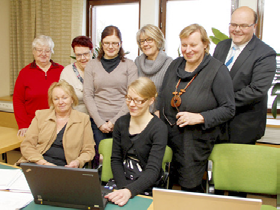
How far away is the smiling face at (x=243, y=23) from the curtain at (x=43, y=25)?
8.03 ft

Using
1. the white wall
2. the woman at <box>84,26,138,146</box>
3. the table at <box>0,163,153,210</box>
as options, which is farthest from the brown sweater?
the white wall

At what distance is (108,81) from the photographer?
6.66 feet

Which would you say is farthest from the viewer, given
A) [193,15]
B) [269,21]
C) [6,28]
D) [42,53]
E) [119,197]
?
[6,28]

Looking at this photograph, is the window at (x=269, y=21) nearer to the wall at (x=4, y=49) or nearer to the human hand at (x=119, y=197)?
the human hand at (x=119, y=197)

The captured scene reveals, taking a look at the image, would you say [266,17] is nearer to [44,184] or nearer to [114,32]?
[114,32]

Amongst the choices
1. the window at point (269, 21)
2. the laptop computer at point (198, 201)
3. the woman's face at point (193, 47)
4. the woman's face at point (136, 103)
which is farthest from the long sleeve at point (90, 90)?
the window at point (269, 21)

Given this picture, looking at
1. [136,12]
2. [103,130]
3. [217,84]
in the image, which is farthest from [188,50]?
[136,12]

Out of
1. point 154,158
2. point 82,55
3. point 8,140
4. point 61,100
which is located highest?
point 82,55

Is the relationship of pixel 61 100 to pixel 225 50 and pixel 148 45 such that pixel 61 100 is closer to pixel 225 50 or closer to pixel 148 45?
pixel 148 45

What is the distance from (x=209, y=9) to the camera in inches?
130

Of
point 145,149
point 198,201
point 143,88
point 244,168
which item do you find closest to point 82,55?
point 143,88

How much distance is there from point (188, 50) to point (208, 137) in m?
0.56

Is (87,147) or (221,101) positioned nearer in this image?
(221,101)

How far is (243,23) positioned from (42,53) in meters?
1.74
